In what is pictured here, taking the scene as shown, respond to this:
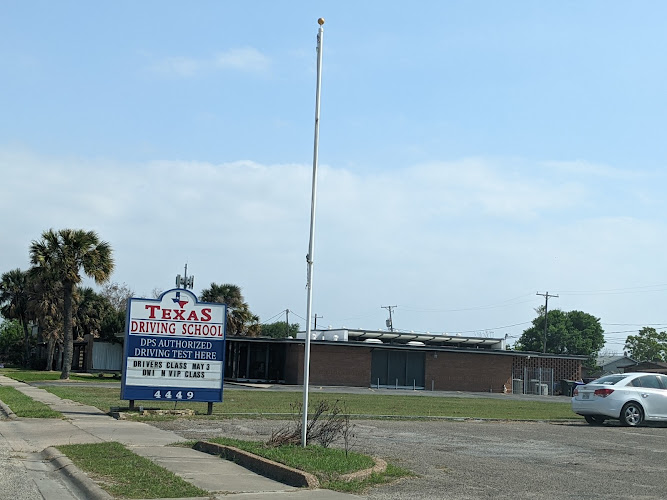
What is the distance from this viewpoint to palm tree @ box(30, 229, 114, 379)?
42.6 meters

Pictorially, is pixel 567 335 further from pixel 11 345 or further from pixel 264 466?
pixel 264 466

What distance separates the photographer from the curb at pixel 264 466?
9688mm

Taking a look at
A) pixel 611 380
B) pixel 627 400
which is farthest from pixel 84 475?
pixel 611 380

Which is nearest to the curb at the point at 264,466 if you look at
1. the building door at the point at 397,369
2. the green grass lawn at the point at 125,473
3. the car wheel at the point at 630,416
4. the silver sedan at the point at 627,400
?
the green grass lawn at the point at 125,473

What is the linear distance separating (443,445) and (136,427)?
21.1 feet

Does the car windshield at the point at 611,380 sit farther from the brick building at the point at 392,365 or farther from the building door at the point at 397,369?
the building door at the point at 397,369

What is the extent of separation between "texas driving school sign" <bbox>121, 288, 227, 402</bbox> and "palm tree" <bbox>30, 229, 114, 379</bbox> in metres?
24.2

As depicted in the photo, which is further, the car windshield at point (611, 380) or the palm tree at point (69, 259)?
the palm tree at point (69, 259)

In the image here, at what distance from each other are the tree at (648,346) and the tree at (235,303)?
225 feet

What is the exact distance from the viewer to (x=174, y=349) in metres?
20.3

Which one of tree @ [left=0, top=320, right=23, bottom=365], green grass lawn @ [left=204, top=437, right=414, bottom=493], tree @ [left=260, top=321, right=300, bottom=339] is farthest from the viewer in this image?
tree @ [left=260, top=321, right=300, bottom=339]

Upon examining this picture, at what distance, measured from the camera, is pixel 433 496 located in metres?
9.18

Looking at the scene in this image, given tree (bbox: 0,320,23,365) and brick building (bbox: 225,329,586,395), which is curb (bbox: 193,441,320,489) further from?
tree (bbox: 0,320,23,365)

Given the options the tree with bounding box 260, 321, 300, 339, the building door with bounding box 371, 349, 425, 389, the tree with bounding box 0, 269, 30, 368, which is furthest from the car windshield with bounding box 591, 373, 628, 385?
the tree with bounding box 260, 321, 300, 339
